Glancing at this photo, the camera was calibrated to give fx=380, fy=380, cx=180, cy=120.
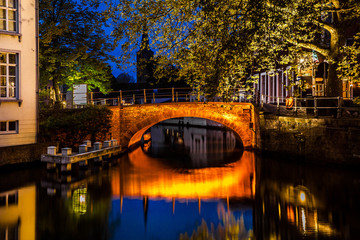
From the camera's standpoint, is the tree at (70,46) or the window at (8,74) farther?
the tree at (70,46)

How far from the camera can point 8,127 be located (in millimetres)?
14102

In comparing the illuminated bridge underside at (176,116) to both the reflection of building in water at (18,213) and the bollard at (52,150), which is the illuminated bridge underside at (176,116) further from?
the reflection of building in water at (18,213)

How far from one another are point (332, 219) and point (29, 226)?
6582 mm

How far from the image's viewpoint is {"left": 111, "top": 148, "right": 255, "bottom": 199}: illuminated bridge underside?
11.2 metres

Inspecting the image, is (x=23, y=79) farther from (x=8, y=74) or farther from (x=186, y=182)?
(x=186, y=182)

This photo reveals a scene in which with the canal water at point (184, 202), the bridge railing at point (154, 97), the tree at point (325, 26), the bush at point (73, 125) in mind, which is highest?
the tree at point (325, 26)

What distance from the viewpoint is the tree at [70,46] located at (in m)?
20.0

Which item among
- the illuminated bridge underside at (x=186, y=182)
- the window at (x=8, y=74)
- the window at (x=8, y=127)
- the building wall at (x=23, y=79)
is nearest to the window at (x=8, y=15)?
the building wall at (x=23, y=79)

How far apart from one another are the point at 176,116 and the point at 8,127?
28.0ft

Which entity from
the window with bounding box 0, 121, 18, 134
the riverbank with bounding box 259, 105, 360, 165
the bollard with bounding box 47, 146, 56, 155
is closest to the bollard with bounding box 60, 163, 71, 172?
the bollard with bounding box 47, 146, 56, 155

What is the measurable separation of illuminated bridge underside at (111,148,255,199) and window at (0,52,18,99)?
4881 millimetres

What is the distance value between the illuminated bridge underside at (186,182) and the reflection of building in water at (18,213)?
7.95 feet

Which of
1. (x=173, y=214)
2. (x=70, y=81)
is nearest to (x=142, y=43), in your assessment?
(x=173, y=214)

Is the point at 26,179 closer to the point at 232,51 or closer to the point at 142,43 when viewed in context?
the point at 142,43
